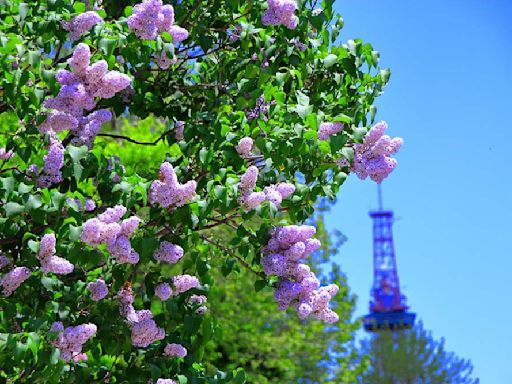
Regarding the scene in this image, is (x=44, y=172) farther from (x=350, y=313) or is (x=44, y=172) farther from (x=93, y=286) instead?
(x=350, y=313)

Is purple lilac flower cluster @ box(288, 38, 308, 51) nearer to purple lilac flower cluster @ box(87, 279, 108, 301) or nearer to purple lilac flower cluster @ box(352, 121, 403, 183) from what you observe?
purple lilac flower cluster @ box(352, 121, 403, 183)

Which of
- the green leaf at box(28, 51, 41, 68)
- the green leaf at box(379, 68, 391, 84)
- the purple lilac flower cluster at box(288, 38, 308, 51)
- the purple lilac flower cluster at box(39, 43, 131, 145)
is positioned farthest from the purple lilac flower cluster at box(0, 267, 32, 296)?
the green leaf at box(379, 68, 391, 84)

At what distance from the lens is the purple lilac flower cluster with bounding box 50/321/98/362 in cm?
636

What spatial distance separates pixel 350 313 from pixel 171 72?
1545cm

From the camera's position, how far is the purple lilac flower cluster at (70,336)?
6.36 meters

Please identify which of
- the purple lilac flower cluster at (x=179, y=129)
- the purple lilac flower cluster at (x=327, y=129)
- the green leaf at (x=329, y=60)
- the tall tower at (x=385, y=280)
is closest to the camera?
the purple lilac flower cluster at (x=327, y=129)

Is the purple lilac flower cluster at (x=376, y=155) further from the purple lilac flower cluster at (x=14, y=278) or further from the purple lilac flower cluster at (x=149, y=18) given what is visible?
the purple lilac flower cluster at (x=14, y=278)

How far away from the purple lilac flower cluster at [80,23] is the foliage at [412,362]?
35481 mm

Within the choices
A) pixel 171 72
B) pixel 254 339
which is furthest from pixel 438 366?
pixel 171 72

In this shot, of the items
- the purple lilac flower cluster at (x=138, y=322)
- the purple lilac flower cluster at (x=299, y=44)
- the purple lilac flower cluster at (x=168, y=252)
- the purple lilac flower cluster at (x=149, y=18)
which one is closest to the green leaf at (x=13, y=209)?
the purple lilac flower cluster at (x=168, y=252)

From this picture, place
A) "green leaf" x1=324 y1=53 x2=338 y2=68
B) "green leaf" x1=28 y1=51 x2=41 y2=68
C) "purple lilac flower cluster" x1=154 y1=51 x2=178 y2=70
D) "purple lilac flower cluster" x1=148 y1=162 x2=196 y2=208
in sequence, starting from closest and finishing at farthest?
"green leaf" x1=28 y1=51 x2=41 y2=68 → "purple lilac flower cluster" x1=148 y1=162 x2=196 y2=208 → "purple lilac flower cluster" x1=154 y1=51 x2=178 y2=70 → "green leaf" x1=324 y1=53 x2=338 y2=68

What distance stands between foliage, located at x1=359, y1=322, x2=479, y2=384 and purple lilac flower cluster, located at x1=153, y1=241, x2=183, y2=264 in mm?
35125

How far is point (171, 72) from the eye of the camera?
791cm

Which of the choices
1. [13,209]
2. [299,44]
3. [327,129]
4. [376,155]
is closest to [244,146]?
[327,129]
